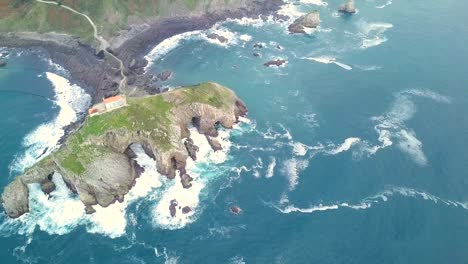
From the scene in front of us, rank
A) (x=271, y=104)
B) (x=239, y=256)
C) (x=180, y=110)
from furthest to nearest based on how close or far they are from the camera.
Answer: (x=271, y=104)
(x=180, y=110)
(x=239, y=256)

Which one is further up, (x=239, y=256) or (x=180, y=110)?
(x=180, y=110)

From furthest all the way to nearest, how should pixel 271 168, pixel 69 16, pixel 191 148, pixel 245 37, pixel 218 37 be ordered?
pixel 245 37 → pixel 218 37 → pixel 69 16 → pixel 191 148 → pixel 271 168

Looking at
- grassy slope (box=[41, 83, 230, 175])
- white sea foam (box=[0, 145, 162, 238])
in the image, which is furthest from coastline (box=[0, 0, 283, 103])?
white sea foam (box=[0, 145, 162, 238])

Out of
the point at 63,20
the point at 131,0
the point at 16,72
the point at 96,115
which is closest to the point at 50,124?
the point at 96,115

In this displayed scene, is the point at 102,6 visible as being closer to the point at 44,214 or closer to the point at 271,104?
the point at 271,104

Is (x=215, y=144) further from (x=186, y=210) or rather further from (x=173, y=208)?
(x=173, y=208)

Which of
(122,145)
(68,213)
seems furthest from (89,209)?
(122,145)
